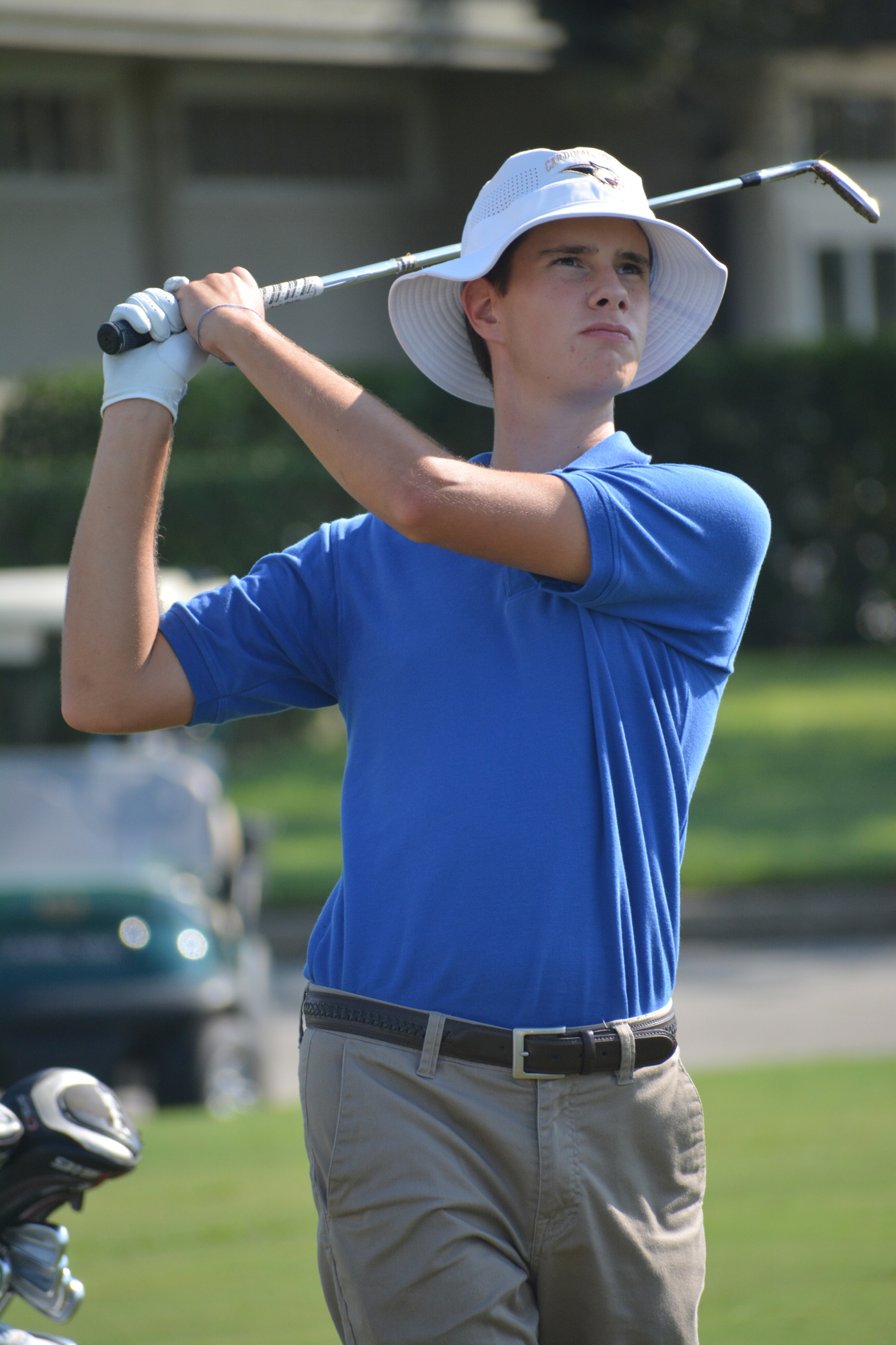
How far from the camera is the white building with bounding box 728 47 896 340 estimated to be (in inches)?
772

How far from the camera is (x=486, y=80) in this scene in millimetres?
19531

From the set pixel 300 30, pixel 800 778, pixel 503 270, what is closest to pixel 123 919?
pixel 503 270

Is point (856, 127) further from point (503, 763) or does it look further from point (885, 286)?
point (503, 763)

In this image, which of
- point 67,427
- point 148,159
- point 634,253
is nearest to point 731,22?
point 148,159

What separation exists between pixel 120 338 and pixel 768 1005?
286 inches

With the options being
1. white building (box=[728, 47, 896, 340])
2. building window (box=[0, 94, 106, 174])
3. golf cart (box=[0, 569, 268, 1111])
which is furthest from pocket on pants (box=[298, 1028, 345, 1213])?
white building (box=[728, 47, 896, 340])

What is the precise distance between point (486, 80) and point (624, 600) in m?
18.7

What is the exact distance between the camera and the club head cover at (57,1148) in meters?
2.16

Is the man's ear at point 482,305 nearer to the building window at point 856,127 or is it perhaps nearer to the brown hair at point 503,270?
the brown hair at point 503,270

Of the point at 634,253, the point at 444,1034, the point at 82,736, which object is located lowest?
the point at 82,736

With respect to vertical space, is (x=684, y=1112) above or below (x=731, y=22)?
below

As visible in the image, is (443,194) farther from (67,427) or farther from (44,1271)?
(44,1271)

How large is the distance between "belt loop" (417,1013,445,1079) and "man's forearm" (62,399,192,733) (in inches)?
21.8

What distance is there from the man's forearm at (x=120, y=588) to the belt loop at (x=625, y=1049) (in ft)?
2.31
